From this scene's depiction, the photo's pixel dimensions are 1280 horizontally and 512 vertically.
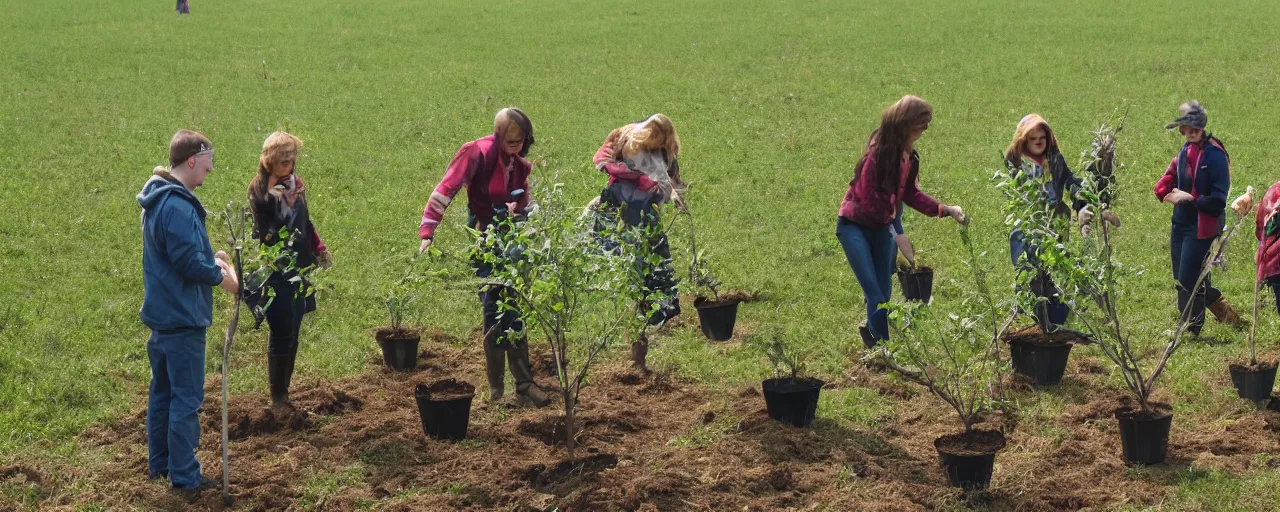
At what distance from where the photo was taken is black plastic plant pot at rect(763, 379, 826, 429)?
7.75 meters

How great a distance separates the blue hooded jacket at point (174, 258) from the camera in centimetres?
639

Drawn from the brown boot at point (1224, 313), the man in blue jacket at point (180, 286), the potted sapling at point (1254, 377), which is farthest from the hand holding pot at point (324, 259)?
the brown boot at point (1224, 313)

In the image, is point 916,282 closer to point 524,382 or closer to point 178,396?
point 524,382

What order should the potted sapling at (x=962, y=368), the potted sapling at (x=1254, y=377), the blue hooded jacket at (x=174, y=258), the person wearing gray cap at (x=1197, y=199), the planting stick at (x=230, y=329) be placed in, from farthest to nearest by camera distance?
the person wearing gray cap at (x=1197, y=199) → the potted sapling at (x=1254, y=377) → the potted sapling at (x=962, y=368) → the planting stick at (x=230, y=329) → the blue hooded jacket at (x=174, y=258)

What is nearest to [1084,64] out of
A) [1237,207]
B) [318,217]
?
[318,217]

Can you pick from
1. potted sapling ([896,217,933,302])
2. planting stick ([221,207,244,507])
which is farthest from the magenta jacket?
planting stick ([221,207,244,507])

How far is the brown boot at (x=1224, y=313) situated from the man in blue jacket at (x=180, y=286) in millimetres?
6932

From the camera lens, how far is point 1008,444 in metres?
7.50

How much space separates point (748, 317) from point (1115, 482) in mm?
4338

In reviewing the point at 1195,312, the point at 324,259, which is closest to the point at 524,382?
the point at 324,259

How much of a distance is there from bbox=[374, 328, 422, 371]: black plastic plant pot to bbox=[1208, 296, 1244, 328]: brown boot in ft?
18.7

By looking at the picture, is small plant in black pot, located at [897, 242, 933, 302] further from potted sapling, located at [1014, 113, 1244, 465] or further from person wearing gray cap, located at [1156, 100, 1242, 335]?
potted sapling, located at [1014, 113, 1244, 465]

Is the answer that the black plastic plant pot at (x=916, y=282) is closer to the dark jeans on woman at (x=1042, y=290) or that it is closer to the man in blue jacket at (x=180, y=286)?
the dark jeans on woman at (x=1042, y=290)

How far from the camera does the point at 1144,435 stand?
6934 millimetres
